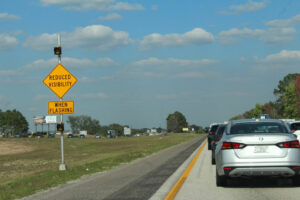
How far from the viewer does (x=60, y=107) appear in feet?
63.3

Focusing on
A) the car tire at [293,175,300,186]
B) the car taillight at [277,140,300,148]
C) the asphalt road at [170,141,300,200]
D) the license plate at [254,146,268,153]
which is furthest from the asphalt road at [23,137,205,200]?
the car tire at [293,175,300,186]

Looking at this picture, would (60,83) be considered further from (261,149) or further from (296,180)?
(296,180)

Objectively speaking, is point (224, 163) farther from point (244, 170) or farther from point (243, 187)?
Answer: point (243, 187)

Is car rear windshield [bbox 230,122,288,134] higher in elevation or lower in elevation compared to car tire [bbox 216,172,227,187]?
Answer: higher

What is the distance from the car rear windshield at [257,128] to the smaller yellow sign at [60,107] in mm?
9086

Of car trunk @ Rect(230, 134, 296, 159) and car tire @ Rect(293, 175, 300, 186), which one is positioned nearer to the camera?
car trunk @ Rect(230, 134, 296, 159)

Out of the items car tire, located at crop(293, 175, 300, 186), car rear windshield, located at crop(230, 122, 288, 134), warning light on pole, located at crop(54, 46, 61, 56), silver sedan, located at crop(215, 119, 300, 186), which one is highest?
warning light on pole, located at crop(54, 46, 61, 56)

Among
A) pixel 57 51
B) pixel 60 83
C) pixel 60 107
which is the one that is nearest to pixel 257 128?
pixel 60 107

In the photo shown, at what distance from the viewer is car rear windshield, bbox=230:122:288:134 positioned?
11711 mm

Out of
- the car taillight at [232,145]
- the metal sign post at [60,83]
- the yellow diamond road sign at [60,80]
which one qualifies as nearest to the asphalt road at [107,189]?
the car taillight at [232,145]

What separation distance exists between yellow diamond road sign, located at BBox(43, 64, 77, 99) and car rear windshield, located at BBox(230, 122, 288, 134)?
30.9 ft

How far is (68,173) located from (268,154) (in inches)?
359

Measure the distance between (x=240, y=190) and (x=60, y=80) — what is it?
34.2ft

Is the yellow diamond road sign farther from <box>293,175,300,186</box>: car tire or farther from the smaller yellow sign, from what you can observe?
<box>293,175,300,186</box>: car tire
